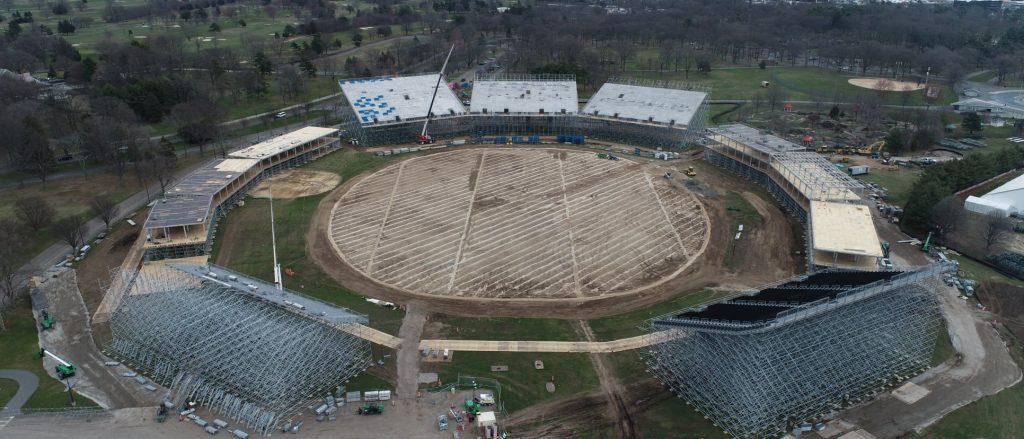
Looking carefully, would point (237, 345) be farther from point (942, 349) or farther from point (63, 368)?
point (942, 349)

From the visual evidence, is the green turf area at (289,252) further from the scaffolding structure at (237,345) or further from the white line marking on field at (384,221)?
the scaffolding structure at (237,345)

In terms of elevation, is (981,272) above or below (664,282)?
below

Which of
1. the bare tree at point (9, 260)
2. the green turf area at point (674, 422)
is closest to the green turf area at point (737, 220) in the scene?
the green turf area at point (674, 422)

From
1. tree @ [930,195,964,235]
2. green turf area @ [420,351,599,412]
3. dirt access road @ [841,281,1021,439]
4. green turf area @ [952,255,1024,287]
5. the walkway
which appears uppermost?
tree @ [930,195,964,235]

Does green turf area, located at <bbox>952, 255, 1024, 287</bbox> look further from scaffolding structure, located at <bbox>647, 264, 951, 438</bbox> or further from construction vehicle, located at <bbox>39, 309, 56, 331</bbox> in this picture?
construction vehicle, located at <bbox>39, 309, 56, 331</bbox>

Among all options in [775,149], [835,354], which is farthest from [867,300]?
[775,149]

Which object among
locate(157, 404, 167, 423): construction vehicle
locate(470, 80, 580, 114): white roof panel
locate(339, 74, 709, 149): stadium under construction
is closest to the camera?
locate(157, 404, 167, 423): construction vehicle

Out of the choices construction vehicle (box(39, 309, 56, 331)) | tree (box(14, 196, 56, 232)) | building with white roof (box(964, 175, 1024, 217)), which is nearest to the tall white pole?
construction vehicle (box(39, 309, 56, 331))

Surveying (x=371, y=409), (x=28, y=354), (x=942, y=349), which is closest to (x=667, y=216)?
(x=942, y=349)
